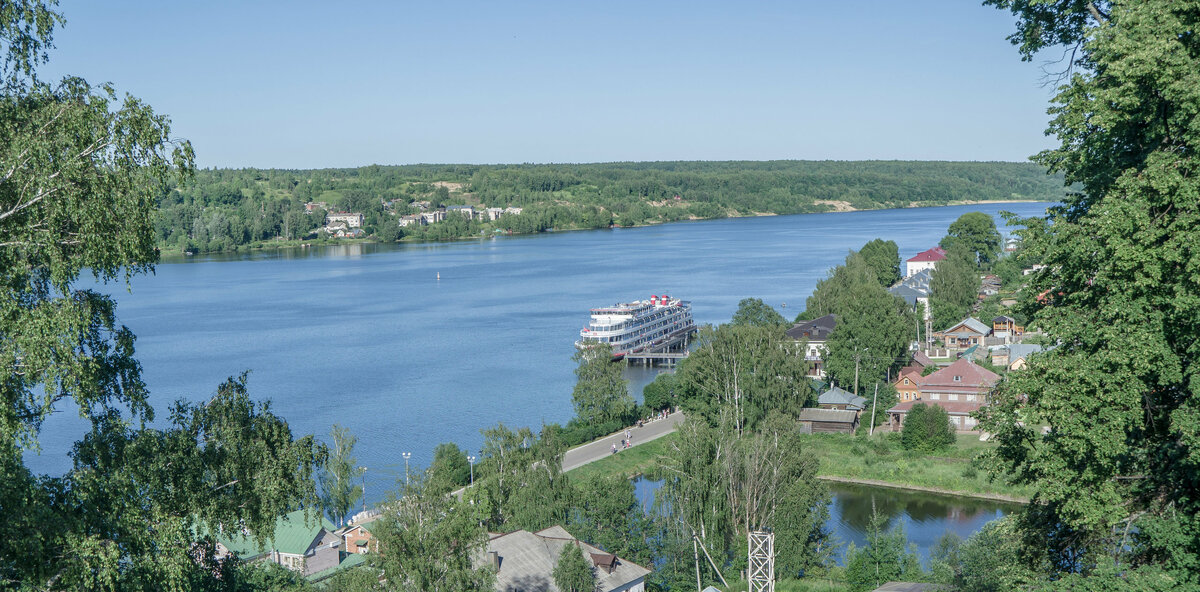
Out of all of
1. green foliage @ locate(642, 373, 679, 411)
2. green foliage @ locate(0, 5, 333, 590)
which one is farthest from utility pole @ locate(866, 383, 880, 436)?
green foliage @ locate(0, 5, 333, 590)

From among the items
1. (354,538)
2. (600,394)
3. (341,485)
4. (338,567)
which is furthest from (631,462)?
(338,567)

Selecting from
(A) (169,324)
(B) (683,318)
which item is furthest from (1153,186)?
(A) (169,324)

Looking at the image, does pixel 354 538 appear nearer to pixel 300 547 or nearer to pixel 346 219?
pixel 300 547

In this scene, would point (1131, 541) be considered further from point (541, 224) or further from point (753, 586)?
point (541, 224)

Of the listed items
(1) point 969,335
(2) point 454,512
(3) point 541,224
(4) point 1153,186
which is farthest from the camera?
(3) point 541,224

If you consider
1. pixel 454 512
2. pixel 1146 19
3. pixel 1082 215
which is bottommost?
pixel 454 512

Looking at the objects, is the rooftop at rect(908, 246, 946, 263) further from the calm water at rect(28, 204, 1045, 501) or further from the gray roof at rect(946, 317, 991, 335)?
the gray roof at rect(946, 317, 991, 335)
